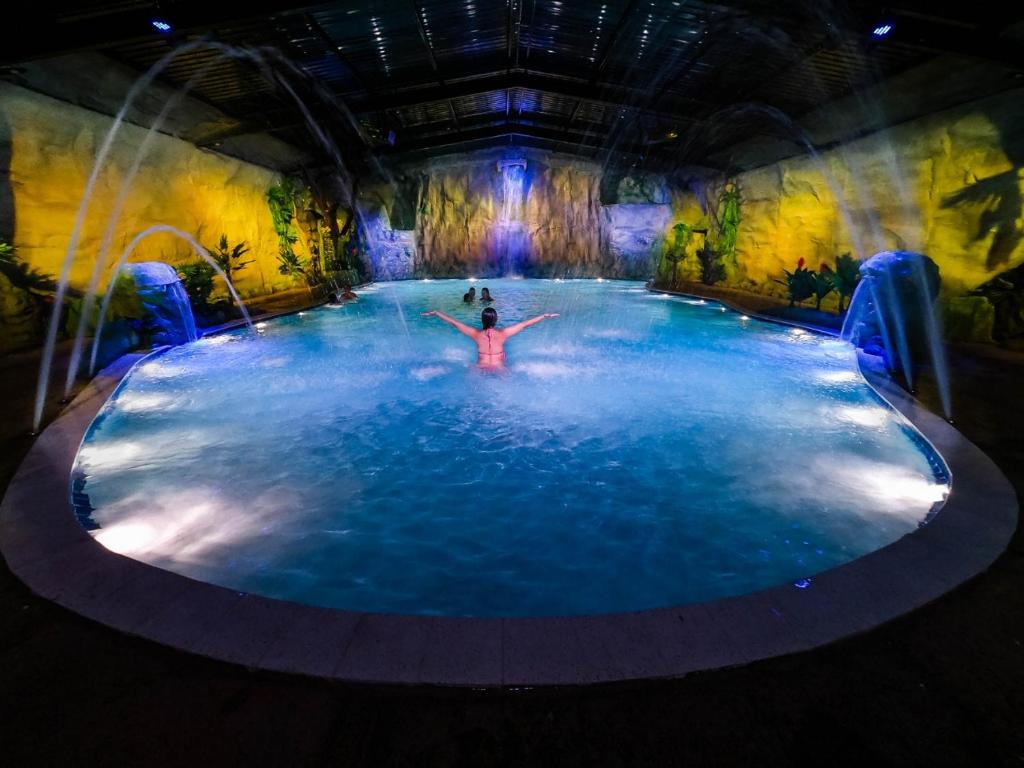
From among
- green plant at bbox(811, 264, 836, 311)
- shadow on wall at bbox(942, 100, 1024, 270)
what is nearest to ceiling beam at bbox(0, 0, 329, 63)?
shadow on wall at bbox(942, 100, 1024, 270)

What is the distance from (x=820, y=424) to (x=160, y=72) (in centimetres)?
1306

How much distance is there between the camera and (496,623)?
189 cm

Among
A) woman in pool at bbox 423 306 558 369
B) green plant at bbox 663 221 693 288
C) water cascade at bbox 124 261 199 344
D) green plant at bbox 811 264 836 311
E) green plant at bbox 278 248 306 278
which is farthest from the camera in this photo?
green plant at bbox 663 221 693 288

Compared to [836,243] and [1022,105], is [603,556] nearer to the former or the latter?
[1022,105]

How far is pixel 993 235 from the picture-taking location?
27.2ft

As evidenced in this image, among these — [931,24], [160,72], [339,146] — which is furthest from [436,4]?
[339,146]

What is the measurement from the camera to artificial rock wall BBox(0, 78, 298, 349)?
26.9ft

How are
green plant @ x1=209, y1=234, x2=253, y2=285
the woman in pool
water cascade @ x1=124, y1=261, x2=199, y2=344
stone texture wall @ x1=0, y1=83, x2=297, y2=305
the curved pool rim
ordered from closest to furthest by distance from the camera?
1. the curved pool rim
2. the woman in pool
3. water cascade @ x1=124, y1=261, x2=199, y2=344
4. stone texture wall @ x1=0, y1=83, x2=297, y2=305
5. green plant @ x1=209, y1=234, x2=253, y2=285

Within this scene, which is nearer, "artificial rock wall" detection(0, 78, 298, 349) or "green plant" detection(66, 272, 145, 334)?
"green plant" detection(66, 272, 145, 334)

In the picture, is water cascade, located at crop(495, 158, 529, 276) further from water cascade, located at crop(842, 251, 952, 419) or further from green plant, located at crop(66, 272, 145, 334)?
water cascade, located at crop(842, 251, 952, 419)

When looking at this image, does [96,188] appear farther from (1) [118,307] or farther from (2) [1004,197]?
(2) [1004,197]

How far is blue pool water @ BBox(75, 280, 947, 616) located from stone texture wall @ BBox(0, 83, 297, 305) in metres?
4.14

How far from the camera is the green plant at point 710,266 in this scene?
17.2m

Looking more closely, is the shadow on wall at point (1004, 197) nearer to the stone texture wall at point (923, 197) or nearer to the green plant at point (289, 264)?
the stone texture wall at point (923, 197)
